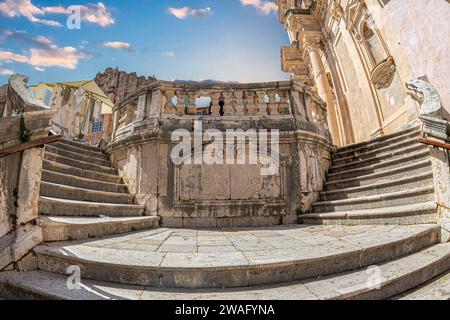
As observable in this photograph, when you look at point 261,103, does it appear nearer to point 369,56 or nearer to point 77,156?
point 77,156

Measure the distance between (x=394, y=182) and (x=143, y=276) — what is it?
4.82 m

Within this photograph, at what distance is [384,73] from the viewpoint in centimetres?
1024

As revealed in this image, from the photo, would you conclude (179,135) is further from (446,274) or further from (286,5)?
(286,5)

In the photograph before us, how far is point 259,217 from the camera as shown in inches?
190

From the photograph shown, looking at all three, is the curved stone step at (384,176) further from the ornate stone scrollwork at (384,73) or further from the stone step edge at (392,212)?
the ornate stone scrollwork at (384,73)

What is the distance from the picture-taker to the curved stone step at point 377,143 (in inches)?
223

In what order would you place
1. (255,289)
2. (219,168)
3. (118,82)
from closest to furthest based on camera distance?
(255,289) < (219,168) < (118,82)

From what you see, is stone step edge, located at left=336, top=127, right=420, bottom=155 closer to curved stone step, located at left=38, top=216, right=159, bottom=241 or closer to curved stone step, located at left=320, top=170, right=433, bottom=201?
curved stone step, located at left=320, top=170, right=433, bottom=201

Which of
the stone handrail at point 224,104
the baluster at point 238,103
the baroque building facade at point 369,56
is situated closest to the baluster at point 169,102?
the stone handrail at point 224,104

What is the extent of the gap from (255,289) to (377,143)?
6020 millimetres

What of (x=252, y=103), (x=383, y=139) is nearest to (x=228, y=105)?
(x=252, y=103)

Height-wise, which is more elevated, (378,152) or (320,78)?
(320,78)

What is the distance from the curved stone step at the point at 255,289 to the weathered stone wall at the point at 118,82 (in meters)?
32.1

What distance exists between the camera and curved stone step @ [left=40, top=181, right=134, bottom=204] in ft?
11.8
